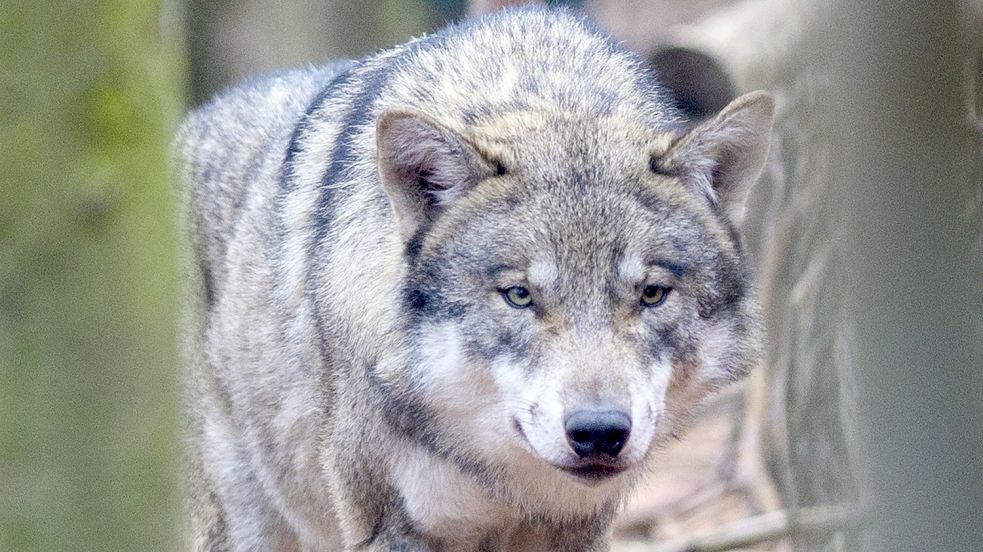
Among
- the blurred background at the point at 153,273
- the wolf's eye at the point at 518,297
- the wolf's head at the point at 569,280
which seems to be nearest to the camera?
the blurred background at the point at 153,273

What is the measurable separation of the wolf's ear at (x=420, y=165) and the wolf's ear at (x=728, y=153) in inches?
27.2

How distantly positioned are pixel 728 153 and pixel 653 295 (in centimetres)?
69

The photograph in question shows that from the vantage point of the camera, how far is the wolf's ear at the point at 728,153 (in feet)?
15.7

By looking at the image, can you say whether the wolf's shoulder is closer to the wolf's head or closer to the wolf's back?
the wolf's back

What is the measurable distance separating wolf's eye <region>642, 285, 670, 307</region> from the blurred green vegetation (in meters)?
2.45

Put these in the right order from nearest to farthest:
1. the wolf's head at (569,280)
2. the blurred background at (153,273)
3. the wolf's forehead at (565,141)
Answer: the blurred background at (153,273) < the wolf's head at (569,280) < the wolf's forehead at (565,141)

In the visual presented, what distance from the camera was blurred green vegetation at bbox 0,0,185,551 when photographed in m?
2.09

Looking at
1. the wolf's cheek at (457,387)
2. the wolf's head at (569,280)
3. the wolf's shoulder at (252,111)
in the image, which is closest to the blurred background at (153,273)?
the wolf's head at (569,280)

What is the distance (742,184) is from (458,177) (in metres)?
1.06

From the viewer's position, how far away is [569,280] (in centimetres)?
443

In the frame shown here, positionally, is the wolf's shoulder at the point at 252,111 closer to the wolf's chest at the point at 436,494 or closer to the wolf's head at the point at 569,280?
the wolf's head at the point at 569,280

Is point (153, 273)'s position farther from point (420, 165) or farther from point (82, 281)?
point (420, 165)

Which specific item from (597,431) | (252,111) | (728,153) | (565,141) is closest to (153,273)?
(597,431)

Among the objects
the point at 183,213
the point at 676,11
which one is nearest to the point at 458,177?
the point at 183,213
